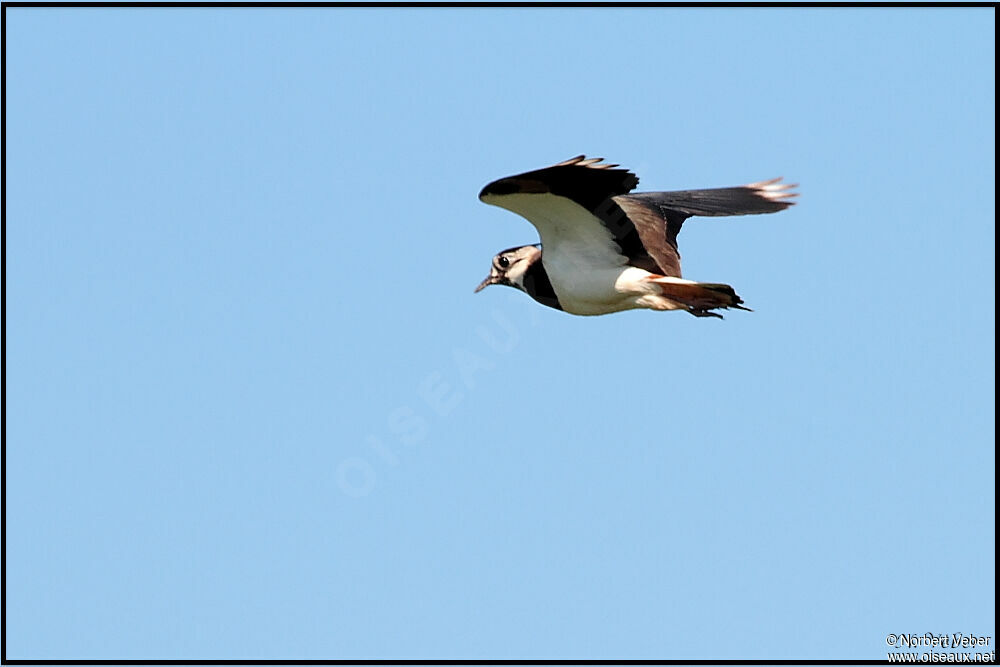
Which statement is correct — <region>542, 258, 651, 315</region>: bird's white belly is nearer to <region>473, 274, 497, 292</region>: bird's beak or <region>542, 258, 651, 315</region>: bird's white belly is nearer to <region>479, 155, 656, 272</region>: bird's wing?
<region>479, 155, 656, 272</region>: bird's wing

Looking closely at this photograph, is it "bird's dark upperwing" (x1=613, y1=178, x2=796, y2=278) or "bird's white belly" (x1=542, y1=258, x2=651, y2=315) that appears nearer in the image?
"bird's white belly" (x1=542, y1=258, x2=651, y2=315)

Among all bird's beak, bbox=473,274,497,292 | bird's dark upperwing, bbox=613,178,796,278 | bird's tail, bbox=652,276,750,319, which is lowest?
bird's tail, bbox=652,276,750,319

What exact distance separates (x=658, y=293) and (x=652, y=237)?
2.57 ft

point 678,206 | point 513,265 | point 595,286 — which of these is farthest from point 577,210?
point 678,206

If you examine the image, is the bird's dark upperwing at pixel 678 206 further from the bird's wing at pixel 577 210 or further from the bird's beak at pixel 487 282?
the bird's beak at pixel 487 282

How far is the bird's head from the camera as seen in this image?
13.7 meters

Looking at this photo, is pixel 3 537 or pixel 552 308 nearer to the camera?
pixel 552 308

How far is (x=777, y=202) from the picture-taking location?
14.1 meters

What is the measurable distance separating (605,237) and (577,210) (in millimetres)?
529

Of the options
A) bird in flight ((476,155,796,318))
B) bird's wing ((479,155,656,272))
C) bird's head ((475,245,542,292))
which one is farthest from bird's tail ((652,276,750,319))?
bird's head ((475,245,542,292))

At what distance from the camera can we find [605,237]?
1272cm

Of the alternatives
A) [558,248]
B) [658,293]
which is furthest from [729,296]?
[558,248]

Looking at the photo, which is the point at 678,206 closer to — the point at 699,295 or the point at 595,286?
the point at 595,286

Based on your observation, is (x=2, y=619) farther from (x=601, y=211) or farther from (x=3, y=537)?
(x=601, y=211)
